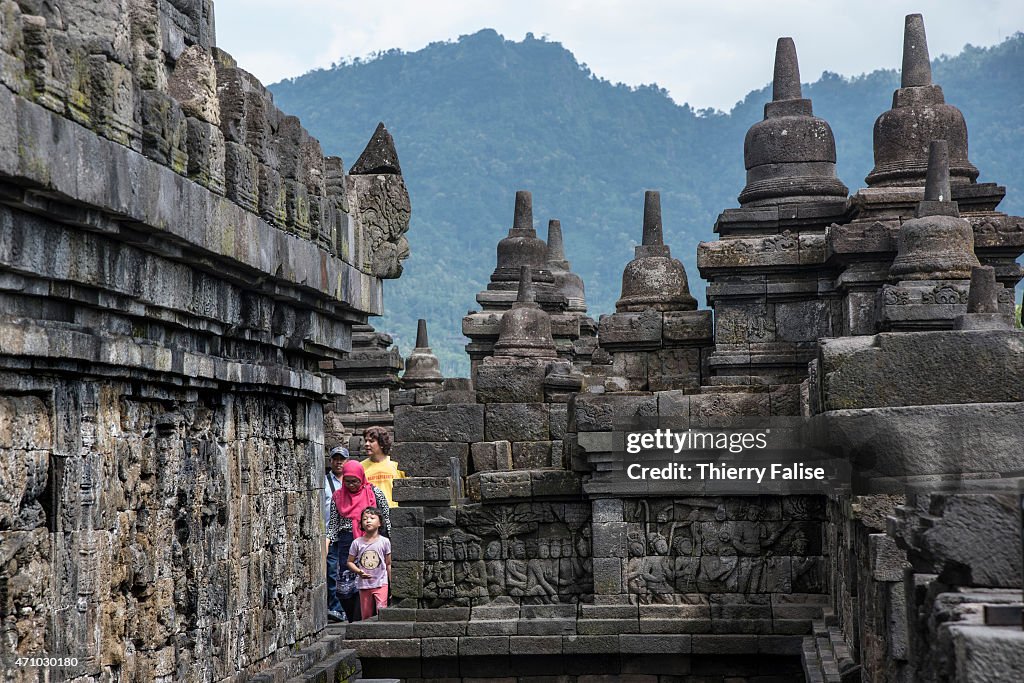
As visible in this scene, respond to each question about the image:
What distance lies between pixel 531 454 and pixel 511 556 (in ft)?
6.83

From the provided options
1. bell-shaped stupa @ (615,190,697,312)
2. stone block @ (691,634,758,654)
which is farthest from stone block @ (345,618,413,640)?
bell-shaped stupa @ (615,190,697,312)

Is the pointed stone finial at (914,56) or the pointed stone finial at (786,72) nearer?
the pointed stone finial at (914,56)

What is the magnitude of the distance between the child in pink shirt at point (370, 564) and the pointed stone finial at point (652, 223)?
602 centimetres

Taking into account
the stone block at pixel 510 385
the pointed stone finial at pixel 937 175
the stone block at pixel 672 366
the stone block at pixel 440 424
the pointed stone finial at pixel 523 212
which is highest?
the pointed stone finial at pixel 523 212

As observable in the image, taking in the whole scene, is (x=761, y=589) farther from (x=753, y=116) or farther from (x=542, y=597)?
(x=753, y=116)

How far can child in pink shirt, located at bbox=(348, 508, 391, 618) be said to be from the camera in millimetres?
10844

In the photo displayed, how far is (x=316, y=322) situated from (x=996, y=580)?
4339 mm

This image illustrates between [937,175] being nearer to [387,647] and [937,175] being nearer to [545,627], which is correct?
[545,627]

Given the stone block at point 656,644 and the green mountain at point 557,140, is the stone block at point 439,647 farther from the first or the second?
the green mountain at point 557,140

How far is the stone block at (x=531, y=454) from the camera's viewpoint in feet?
40.6

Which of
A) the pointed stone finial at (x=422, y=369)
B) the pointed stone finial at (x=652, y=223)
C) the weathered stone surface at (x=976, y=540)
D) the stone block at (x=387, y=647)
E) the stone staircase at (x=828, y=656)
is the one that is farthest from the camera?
the pointed stone finial at (x=422, y=369)

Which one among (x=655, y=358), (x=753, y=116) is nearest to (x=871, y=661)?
(x=655, y=358)

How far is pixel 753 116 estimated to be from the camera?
161m

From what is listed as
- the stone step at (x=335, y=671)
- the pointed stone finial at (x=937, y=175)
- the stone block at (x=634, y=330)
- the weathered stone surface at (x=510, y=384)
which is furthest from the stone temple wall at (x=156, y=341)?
the stone block at (x=634, y=330)
